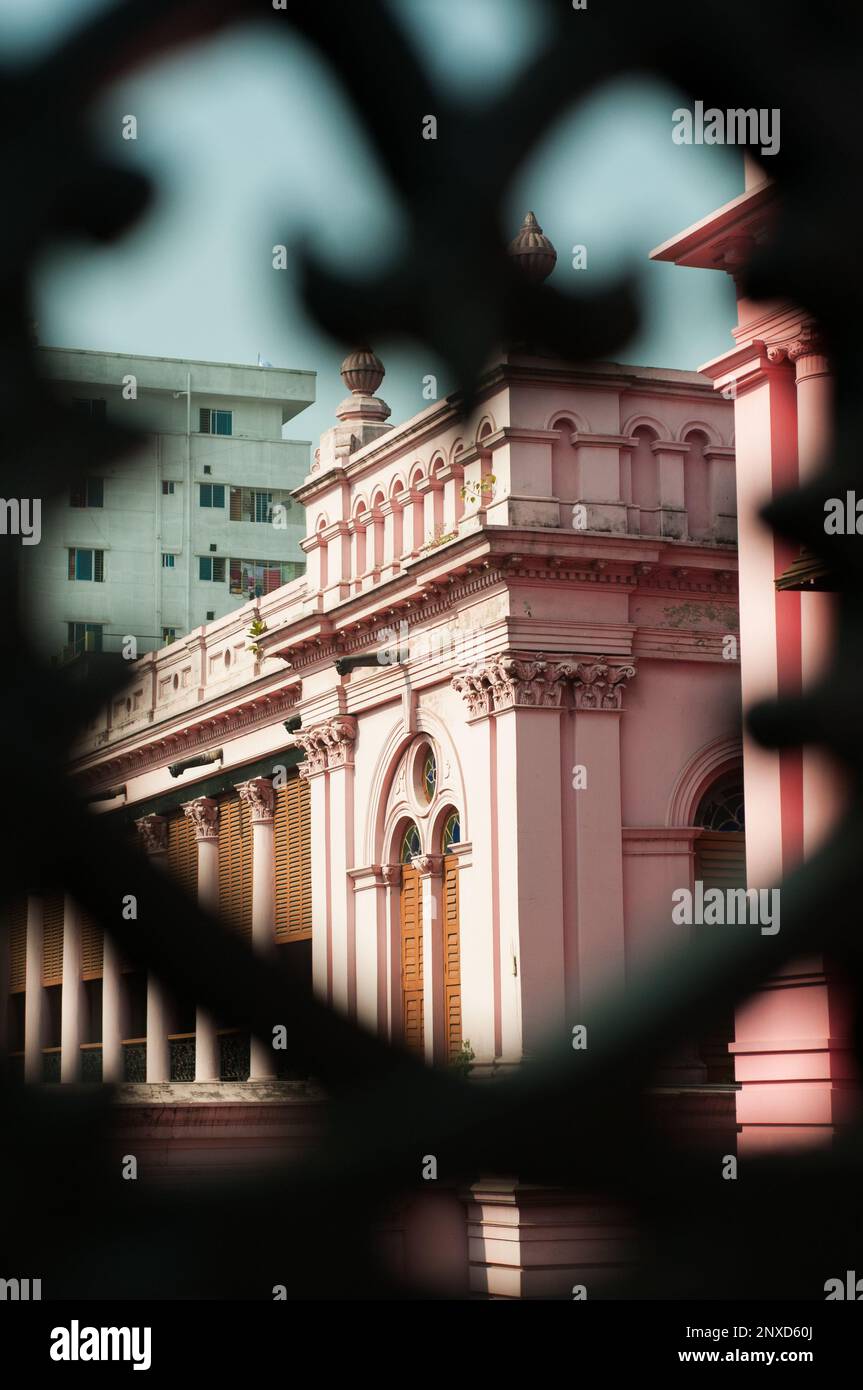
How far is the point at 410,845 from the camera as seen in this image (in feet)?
67.4

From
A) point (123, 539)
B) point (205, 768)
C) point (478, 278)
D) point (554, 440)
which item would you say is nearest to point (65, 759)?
point (123, 539)

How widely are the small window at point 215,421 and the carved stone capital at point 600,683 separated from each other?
1754 cm

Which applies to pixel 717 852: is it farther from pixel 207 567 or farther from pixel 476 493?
pixel 207 567

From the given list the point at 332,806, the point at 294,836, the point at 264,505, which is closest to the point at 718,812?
the point at 332,806

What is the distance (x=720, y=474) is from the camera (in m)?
19.2

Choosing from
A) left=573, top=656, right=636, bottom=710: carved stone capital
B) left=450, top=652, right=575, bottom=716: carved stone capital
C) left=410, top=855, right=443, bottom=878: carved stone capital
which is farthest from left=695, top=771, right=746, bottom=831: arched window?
left=410, top=855, right=443, bottom=878: carved stone capital

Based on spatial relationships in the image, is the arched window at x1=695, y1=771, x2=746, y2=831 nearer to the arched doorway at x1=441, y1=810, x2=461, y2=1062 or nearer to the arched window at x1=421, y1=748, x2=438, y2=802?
the arched doorway at x1=441, y1=810, x2=461, y2=1062

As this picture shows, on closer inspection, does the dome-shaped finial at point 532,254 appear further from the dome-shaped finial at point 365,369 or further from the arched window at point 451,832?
the arched window at point 451,832

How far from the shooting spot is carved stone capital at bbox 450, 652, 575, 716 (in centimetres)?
1858

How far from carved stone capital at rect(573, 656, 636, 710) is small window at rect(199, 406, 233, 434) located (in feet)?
57.5

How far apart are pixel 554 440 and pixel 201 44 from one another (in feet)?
58.5

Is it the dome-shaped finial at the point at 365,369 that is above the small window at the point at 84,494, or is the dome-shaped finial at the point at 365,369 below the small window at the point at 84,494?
above

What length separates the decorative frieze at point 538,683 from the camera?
61.0 ft

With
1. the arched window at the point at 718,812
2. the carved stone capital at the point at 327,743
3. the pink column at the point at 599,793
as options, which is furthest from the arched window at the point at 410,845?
the arched window at the point at 718,812
